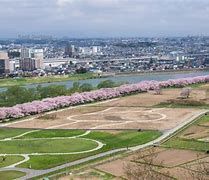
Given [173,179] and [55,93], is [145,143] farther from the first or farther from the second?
[55,93]

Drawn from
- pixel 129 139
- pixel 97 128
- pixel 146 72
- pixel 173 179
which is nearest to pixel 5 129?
pixel 97 128

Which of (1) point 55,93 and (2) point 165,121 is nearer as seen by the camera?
(2) point 165,121

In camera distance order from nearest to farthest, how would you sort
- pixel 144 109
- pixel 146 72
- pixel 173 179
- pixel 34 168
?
1. pixel 173 179
2. pixel 34 168
3. pixel 144 109
4. pixel 146 72

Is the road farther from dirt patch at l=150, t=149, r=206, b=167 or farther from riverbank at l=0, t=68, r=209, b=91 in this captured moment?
riverbank at l=0, t=68, r=209, b=91

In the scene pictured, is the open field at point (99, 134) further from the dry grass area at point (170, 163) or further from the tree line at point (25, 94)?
the tree line at point (25, 94)

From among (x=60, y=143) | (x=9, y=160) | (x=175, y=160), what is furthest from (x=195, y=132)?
(x=9, y=160)

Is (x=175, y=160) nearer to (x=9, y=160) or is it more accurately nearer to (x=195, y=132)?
(x=195, y=132)

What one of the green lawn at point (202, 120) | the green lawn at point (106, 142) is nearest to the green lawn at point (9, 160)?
the green lawn at point (106, 142)
